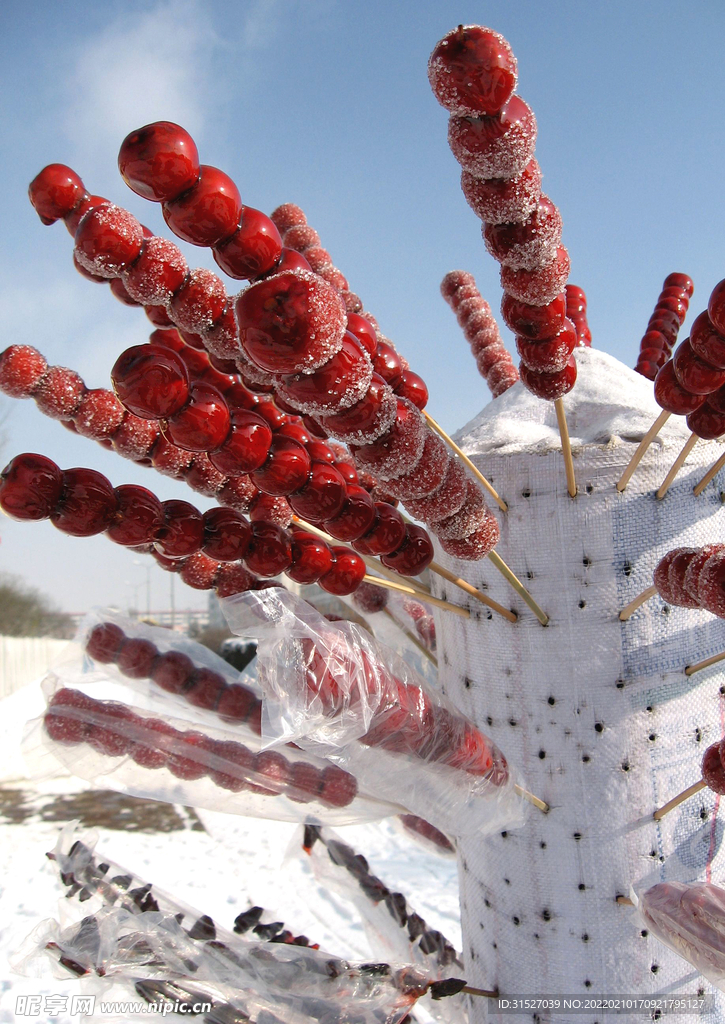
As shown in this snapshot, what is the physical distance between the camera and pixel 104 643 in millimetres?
956

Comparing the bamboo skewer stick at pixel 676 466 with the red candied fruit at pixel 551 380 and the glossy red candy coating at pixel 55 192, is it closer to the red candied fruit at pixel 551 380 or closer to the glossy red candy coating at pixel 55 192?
the red candied fruit at pixel 551 380

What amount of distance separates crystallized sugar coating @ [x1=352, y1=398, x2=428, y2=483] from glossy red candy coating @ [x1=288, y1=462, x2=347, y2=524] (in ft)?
0.35

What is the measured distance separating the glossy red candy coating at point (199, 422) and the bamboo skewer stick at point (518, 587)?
336 mm

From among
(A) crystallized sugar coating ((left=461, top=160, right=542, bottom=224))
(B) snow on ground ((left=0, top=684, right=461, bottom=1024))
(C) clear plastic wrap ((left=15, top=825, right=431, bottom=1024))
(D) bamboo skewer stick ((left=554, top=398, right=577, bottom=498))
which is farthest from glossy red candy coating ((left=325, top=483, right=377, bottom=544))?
(B) snow on ground ((left=0, top=684, right=461, bottom=1024))

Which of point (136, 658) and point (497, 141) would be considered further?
→ point (136, 658)

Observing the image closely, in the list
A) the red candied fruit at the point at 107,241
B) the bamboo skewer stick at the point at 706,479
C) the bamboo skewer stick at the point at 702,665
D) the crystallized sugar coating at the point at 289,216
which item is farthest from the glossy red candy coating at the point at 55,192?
the bamboo skewer stick at the point at 702,665

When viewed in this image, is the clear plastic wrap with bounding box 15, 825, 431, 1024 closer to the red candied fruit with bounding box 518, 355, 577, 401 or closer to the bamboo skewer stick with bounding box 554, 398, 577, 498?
the bamboo skewer stick with bounding box 554, 398, 577, 498

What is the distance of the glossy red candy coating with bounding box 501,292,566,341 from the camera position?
0.61 metres

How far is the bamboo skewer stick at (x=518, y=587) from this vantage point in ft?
2.59

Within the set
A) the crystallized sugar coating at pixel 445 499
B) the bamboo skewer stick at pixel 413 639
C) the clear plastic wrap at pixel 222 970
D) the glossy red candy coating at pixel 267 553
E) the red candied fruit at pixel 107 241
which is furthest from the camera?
the bamboo skewer stick at pixel 413 639

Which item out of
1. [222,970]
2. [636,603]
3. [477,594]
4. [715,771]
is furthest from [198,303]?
[222,970]

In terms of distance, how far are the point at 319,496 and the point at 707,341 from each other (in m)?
0.38

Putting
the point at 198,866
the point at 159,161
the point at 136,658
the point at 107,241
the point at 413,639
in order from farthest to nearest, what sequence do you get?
the point at 198,866 → the point at 413,639 → the point at 136,658 → the point at 107,241 → the point at 159,161

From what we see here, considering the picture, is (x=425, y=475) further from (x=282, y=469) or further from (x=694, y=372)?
(x=694, y=372)
